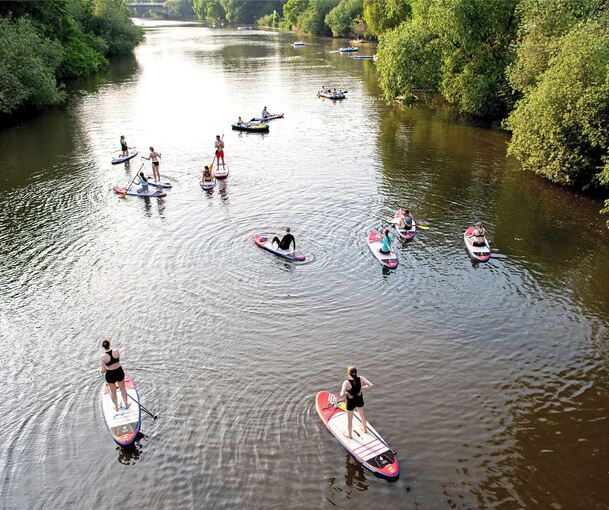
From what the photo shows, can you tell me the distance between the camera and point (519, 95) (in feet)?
145

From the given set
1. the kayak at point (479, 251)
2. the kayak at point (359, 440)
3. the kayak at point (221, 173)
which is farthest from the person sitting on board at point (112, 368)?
the kayak at point (221, 173)

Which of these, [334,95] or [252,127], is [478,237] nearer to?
[252,127]

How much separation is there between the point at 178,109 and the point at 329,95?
16.6m

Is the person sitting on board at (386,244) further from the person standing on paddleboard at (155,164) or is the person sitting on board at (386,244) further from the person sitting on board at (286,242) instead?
the person standing on paddleboard at (155,164)

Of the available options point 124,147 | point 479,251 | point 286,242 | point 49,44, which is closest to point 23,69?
point 49,44

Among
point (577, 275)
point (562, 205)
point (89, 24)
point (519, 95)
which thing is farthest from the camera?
point (89, 24)

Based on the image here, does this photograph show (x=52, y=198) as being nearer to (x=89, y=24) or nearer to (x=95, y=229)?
(x=95, y=229)

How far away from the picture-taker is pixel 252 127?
47.1 metres

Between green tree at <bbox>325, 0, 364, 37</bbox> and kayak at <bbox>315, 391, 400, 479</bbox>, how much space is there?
116602 mm

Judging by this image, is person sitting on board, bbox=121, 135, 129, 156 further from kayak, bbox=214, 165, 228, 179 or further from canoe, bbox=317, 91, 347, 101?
canoe, bbox=317, 91, 347, 101

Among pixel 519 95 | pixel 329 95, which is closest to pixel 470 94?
pixel 519 95

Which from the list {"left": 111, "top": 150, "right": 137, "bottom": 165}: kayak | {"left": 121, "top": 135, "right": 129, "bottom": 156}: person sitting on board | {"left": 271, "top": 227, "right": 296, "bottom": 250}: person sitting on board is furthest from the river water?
{"left": 121, "top": 135, "right": 129, "bottom": 156}: person sitting on board

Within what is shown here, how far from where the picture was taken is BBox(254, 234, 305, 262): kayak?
80.1 ft

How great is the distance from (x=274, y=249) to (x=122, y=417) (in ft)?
37.6
